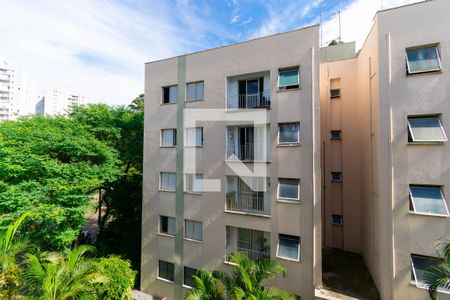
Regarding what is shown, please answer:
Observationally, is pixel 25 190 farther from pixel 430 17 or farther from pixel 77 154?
pixel 430 17

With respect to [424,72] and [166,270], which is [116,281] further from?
[424,72]

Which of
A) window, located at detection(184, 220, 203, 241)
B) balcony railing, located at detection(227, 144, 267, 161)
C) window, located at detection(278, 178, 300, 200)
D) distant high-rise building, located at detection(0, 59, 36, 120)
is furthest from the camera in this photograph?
distant high-rise building, located at detection(0, 59, 36, 120)

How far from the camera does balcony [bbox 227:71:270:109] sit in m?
13.5

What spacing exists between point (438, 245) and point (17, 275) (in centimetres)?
1538

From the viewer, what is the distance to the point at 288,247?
12.1 meters

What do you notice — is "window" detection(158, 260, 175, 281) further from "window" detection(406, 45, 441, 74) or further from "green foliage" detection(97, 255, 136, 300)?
"window" detection(406, 45, 441, 74)

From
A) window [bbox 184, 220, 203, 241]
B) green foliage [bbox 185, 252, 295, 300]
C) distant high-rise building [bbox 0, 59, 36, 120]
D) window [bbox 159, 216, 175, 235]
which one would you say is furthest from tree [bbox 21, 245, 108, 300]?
distant high-rise building [bbox 0, 59, 36, 120]

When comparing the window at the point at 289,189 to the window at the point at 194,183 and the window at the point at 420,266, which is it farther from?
the window at the point at 420,266

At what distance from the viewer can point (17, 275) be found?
7.86m

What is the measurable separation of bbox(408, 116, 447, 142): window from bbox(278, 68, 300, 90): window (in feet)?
17.5

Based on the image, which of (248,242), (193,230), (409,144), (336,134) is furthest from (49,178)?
(409,144)

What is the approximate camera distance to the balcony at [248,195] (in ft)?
42.8

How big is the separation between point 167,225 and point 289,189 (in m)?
8.72

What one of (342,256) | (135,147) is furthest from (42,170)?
(342,256)
